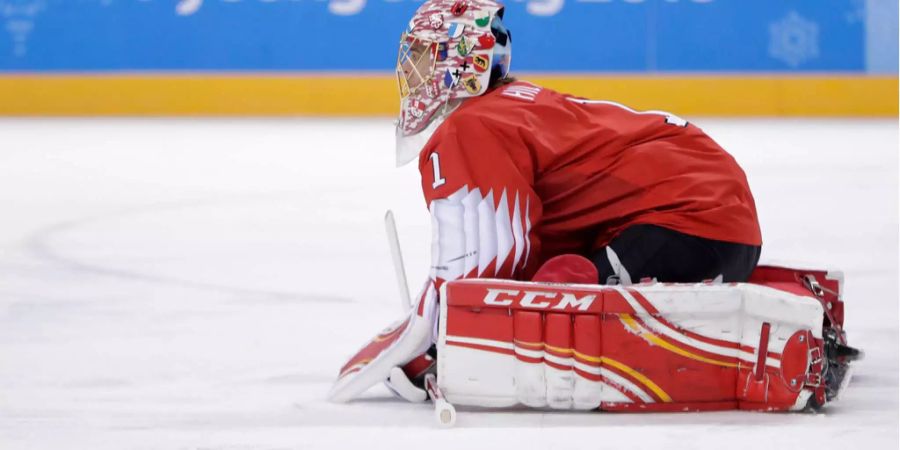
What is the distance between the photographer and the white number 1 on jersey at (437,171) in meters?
2.35

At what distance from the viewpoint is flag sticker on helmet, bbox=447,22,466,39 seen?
8.11 ft

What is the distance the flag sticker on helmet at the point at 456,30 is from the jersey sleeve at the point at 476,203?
0.18m

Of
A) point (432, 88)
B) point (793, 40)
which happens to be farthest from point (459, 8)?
point (793, 40)

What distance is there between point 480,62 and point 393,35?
726 cm

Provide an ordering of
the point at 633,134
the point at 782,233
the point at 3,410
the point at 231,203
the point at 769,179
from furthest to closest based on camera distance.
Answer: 1. the point at 769,179
2. the point at 231,203
3. the point at 782,233
4. the point at 633,134
5. the point at 3,410

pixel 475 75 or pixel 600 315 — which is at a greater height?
pixel 475 75

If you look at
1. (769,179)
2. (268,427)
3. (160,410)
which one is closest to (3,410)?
(160,410)

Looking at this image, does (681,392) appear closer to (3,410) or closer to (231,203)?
(3,410)

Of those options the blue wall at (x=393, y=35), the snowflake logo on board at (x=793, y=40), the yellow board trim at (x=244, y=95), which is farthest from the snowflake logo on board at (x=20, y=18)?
the snowflake logo on board at (x=793, y=40)

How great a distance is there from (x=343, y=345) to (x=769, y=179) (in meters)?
3.60

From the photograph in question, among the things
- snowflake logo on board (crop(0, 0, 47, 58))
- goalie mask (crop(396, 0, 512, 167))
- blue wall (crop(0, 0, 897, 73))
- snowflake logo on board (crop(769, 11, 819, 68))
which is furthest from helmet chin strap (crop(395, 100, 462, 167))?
snowflake logo on board (crop(0, 0, 47, 58))

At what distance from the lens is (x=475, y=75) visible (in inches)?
97.8

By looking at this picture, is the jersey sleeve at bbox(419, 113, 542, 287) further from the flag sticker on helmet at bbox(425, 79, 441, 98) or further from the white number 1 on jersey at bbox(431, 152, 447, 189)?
the flag sticker on helmet at bbox(425, 79, 441, 98)

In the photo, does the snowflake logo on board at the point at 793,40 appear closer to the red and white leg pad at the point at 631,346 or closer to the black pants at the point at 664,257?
the black pants at the point at 664,257
